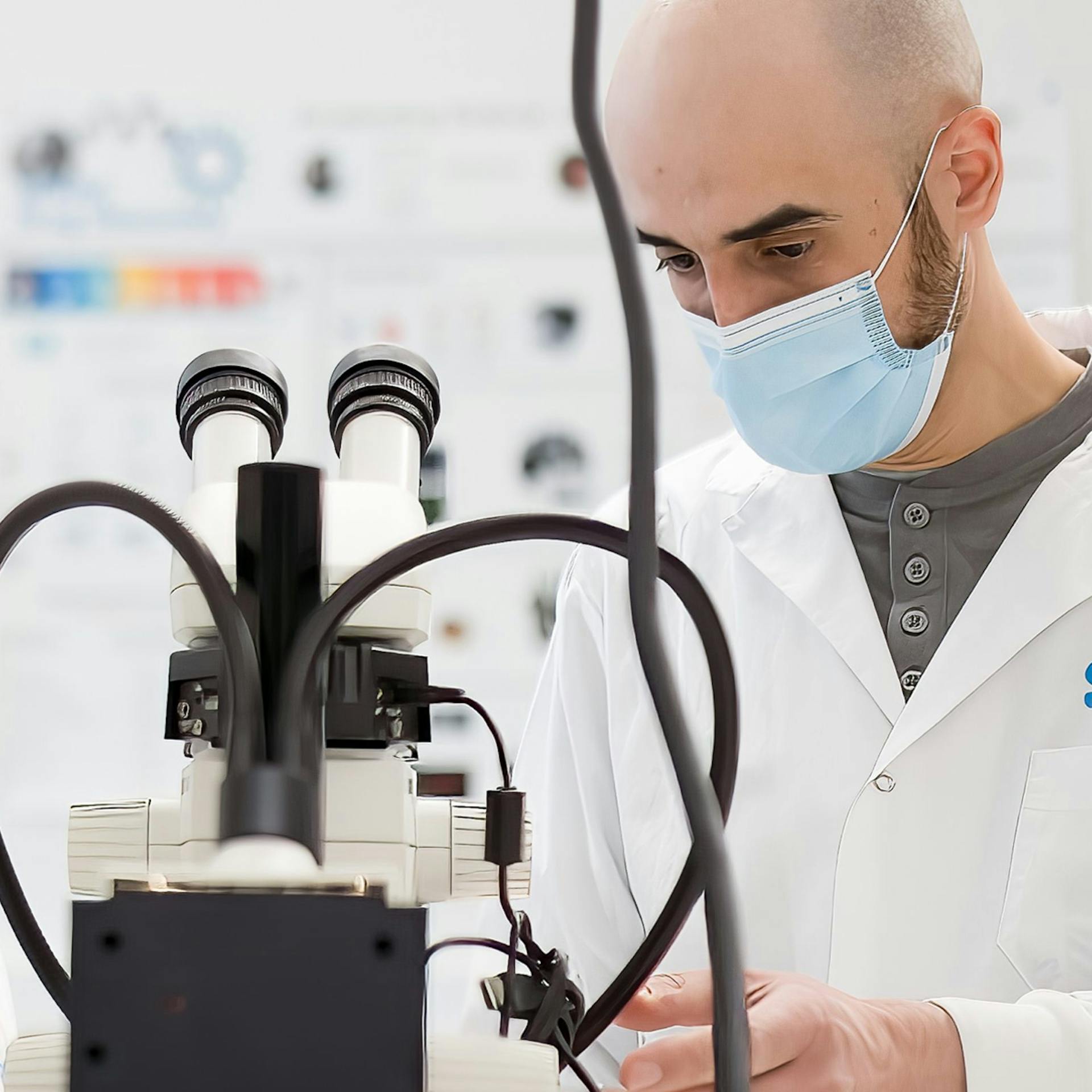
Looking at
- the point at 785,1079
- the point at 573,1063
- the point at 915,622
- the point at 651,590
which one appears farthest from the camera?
the point at 915,622

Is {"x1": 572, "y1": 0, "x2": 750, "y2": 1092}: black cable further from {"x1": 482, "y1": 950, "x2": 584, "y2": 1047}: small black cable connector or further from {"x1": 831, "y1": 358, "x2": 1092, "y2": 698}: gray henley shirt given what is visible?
{"x1": 831, "y1": 358, "x2": 1092, "y2": 698}: gray henley shirt

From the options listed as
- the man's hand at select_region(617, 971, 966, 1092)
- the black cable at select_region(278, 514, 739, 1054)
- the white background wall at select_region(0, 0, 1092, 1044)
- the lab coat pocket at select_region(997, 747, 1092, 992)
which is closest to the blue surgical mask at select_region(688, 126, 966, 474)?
the lab coat pocket at select_region(997, 747, 1092, 992)

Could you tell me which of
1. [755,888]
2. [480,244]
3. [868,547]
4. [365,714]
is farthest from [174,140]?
[365,714]

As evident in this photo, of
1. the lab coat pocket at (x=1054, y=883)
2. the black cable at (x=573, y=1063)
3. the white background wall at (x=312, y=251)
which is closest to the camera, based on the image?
the black cable at (x=573, y=1063)

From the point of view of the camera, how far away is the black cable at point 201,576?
0.33 meters

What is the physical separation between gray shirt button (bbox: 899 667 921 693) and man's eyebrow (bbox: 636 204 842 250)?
1.22 feet

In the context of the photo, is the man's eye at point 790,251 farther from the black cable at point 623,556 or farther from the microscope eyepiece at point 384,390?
the black cable at point 623,556

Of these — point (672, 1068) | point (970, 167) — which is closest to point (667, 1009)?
point (672, 1068)

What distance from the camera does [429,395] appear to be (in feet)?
1.68

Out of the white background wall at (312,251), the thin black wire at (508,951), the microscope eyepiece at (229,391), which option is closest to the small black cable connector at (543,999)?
the thin black wire at (508,951)

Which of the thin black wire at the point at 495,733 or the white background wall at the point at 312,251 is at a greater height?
the white background wall at the point at 312,251

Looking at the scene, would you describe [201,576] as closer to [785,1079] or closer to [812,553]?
[785,1079]

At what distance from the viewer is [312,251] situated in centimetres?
221

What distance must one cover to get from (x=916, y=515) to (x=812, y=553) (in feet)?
0.32
